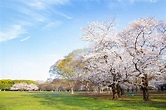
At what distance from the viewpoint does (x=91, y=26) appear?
31891 mm

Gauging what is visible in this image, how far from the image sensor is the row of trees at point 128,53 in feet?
89.2

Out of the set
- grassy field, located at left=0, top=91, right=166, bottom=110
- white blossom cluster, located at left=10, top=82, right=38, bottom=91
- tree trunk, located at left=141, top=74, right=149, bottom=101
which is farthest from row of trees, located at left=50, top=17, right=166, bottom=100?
white blossom cluster, located at left=10, top=82, right=38, bottom=91

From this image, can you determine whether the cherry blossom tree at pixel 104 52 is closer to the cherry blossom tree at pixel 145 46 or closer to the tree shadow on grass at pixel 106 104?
the cherry blossom tree at pixel 145 46

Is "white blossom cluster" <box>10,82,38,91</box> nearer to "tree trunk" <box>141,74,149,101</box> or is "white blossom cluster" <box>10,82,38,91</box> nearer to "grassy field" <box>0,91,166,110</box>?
"grassy field" <box>0,91,166,110</box>

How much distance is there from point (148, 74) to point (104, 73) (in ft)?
21.5

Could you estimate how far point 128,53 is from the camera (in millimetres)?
28922

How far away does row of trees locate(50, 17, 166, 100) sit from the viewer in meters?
27.2

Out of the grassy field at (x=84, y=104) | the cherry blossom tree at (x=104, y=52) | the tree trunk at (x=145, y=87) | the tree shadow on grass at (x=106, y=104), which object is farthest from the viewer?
the cherry blossom tree at (x=104, y=52)

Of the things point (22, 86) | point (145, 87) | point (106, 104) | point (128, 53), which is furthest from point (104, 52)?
point (22, 86)

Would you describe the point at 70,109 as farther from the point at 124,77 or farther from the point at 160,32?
the point at 160,32

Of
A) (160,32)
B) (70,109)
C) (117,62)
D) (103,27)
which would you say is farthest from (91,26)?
(70,109)

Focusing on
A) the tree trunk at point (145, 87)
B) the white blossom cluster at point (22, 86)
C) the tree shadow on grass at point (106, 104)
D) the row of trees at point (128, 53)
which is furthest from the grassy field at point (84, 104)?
the white blossom cluster at point (22, 86)

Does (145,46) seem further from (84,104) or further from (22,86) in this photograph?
(22,86)

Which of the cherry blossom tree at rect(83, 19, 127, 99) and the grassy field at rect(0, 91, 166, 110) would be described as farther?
the cherry blossom tree at rect(83, 19, 127, 99)
